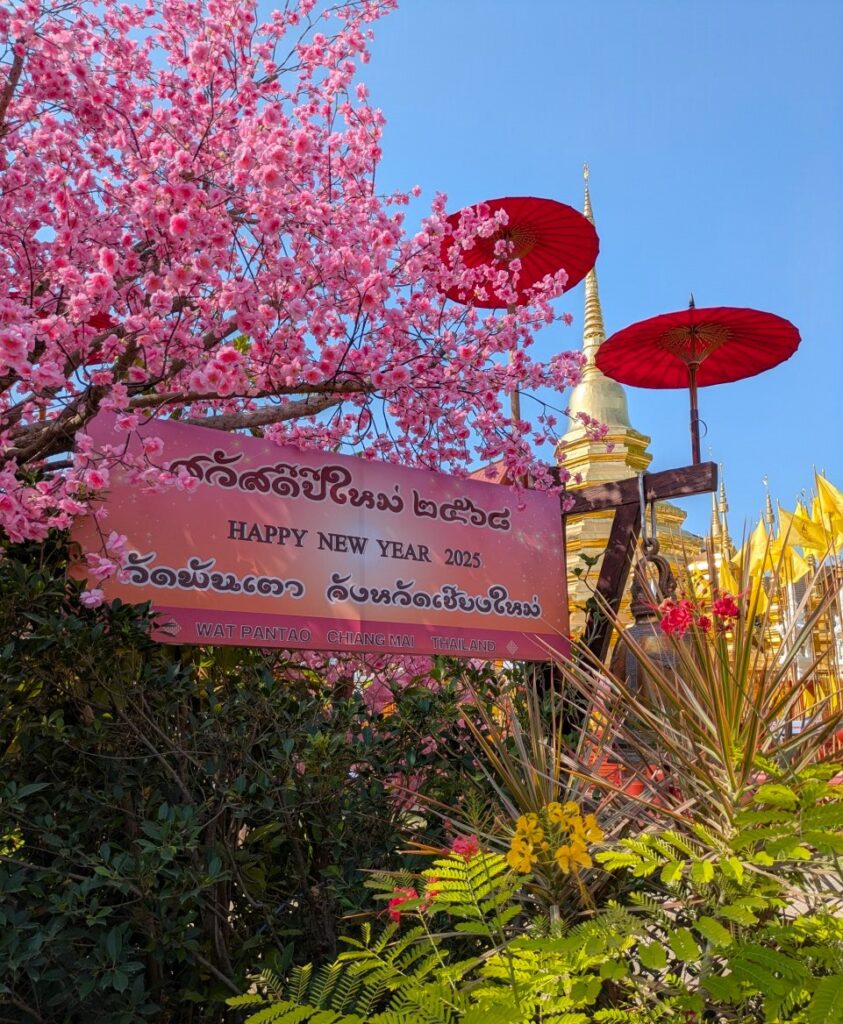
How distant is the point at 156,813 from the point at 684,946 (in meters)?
2.22

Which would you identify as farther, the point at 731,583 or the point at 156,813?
the point at 731,583

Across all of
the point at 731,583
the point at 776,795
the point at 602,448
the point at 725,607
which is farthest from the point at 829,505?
the point at 776,795

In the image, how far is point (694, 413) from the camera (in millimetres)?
6328

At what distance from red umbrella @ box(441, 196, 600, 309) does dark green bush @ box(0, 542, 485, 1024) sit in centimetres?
389

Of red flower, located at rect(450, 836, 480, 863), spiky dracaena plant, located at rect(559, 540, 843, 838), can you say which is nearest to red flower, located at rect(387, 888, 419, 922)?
red flower, located at rect(450, 836, 480, 863)

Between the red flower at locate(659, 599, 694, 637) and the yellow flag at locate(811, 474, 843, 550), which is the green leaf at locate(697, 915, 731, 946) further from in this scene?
the yellow flag at locate(811, 474, 843, 550)

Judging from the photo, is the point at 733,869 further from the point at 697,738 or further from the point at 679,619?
the point at 679,619

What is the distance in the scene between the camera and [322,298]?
5.56 meters

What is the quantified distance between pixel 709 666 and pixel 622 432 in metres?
19.0

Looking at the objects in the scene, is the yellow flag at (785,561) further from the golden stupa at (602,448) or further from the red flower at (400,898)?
the golden stupa at (602,448)

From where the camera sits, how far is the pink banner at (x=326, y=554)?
4336 mm

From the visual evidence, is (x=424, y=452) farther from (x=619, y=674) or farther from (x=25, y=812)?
(x=25, y=812)

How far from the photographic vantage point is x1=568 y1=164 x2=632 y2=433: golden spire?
22547 millimetres

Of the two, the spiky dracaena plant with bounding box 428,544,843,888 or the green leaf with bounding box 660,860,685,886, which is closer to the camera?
the green leaf with bounding box 660,860,685,886
